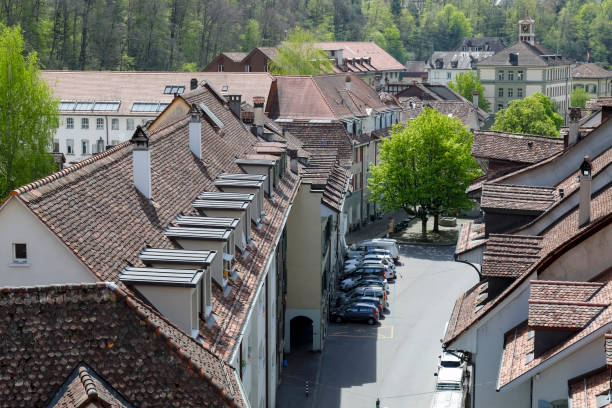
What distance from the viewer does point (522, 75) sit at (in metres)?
145

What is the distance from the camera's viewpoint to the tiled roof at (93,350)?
15281 mm

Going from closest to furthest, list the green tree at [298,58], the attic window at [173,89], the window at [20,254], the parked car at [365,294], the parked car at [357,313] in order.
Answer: the window at [20,254] < the parked car at [357,313] < the parked car at [365,294] < the attic window at [173,89] < the green tree at [298,58]

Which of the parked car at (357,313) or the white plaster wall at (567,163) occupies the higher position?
the white plaster wall at (567,163)

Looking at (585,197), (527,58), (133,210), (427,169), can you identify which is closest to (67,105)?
(427,169)

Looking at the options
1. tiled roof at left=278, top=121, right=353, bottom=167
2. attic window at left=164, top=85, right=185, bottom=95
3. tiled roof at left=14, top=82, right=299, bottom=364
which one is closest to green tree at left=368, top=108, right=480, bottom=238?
tiled roof at left=278, top=121, right=353, bottom=167

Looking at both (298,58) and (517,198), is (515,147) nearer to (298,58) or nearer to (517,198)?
(517,198)

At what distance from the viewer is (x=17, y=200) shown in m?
19.5

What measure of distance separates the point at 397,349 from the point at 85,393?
3381cm

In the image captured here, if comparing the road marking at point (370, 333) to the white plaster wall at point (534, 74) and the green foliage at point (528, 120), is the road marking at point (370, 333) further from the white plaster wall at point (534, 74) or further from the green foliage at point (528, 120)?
the white plaster wall at point (534, 74)

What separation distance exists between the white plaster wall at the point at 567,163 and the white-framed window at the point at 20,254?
1957 centimetres

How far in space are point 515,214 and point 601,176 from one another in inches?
128

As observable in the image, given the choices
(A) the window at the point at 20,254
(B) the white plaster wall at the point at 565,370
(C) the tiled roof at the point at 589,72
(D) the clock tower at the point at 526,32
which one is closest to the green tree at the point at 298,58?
(C) the tiled roof at the point at 589,72

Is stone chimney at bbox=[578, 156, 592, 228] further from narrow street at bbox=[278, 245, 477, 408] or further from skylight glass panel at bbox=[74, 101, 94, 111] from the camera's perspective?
skylight glass panel at bbox=[74, 101, 94, 111]

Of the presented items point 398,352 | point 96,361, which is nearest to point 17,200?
point 96,361
